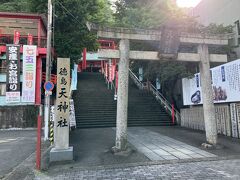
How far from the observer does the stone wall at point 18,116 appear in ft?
61.6

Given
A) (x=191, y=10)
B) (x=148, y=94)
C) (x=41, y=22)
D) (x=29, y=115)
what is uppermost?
(x=191, y=10)

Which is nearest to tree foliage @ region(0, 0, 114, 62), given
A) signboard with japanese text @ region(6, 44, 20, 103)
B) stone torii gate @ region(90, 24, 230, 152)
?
signboard with japanese text @ region(6, 44, 20, 103)

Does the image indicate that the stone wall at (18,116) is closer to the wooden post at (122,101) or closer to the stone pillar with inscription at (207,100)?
the wooden post at (122,101)

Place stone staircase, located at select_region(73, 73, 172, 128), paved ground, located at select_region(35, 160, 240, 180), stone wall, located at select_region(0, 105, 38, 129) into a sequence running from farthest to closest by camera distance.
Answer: stone wall, located at select_region(0, 105, 38, 129) < stone staircase, located at select_region(73, 73, 172, 128) < paved ground, located at select_region(35, 160, 240, 180)

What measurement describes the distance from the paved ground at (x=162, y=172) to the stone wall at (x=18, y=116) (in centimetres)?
1307

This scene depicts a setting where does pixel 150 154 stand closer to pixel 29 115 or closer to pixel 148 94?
pixel 29 115

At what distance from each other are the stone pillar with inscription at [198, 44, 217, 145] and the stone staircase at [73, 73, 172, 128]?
8.02 meters

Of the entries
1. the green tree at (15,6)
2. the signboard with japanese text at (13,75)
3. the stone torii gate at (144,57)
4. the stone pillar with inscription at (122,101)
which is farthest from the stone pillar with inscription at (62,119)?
the green tree at (15,6)

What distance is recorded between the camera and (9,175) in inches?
270

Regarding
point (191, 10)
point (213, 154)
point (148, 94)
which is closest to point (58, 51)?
point (148, 94)

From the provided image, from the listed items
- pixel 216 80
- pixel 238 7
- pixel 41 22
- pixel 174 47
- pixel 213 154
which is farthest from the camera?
pixel 41 22

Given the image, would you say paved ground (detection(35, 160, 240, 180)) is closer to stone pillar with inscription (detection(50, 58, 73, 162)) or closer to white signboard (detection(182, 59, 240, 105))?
stone pillar with inscription (detection(50, 58, 73, 162))

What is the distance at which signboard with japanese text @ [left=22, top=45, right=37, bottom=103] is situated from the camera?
14.4 m

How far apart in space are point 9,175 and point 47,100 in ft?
18.8
